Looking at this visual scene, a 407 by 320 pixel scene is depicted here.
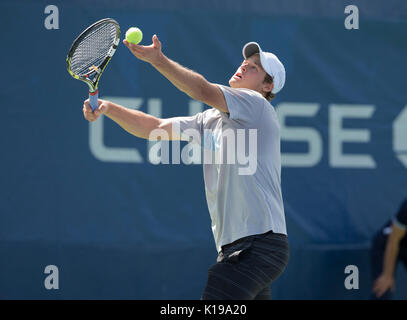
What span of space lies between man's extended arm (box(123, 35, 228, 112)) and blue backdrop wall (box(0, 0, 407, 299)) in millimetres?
1697

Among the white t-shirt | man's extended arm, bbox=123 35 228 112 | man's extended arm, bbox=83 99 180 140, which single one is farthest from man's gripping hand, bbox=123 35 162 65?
man's extended arm, bbox=83 99 180 140

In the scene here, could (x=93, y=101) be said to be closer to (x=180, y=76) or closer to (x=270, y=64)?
(x=180, y=76)

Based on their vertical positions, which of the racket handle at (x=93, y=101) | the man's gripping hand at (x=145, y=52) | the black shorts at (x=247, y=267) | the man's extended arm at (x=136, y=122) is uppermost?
the man's gripping hand at (x=145, y=52)

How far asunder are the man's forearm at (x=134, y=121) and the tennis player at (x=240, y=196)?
103 mm

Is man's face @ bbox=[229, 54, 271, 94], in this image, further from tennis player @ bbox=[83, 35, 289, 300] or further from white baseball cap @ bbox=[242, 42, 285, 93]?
tennis player @ bbox=[83, 35, 289, 300]

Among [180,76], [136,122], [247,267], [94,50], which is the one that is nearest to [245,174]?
[247,267]

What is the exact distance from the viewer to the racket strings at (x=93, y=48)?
3387mm

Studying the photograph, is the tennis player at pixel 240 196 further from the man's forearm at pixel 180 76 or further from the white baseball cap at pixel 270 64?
the white baseball cap at pixel 270 64

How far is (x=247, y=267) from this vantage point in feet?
9.95

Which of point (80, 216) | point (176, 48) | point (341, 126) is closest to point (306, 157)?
point (341, 126)

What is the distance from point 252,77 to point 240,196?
658mm

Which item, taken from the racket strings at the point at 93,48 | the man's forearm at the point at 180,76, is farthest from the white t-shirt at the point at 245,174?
the racket strings at the point at 93,48

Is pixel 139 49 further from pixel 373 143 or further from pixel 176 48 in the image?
pixel 373 143
